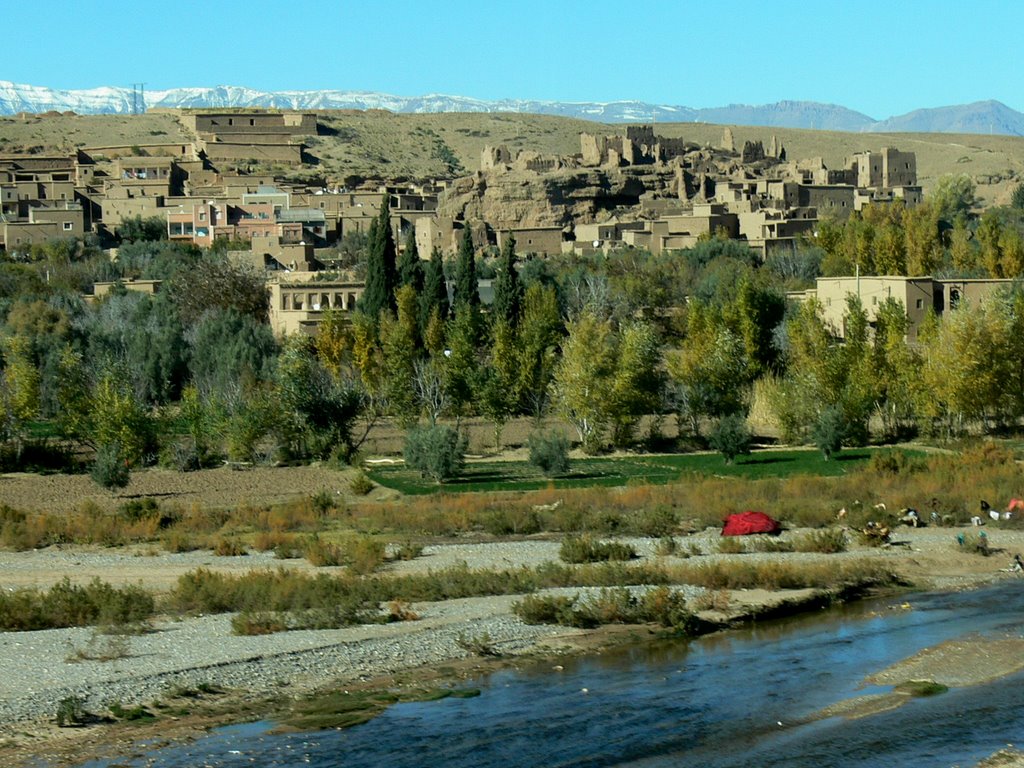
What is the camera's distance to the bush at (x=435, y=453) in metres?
31.8

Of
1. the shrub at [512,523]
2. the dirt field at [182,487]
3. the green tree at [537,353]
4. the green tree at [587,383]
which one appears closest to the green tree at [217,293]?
the green tree at [537,353]

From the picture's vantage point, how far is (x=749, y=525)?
2603 cm

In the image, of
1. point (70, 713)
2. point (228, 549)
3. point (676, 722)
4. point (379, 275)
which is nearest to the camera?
point (70, 713)

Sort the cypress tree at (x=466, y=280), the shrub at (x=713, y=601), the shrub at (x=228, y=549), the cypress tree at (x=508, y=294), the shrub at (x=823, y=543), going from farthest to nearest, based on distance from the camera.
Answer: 1. the cypress tree at (x=466, y=280)
2. the cypress tree at (x=508, y=294)
3. the shrub at (x=228, y=549)
4. the shrub at (x=823, y=543)
5. the shrub at (x=713, y=601)

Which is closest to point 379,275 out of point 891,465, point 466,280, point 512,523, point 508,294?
point 466,280

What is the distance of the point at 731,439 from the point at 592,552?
33.8ft

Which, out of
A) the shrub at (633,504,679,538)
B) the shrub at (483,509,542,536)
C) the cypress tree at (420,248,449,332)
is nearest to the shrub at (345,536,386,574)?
the shrub at (483,509,542,536)

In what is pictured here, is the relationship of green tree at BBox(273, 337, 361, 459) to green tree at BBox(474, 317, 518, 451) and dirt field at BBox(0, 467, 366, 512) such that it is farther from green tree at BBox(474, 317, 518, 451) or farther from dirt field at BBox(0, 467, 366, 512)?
green tree at BBox(474, 317, 518, 451)

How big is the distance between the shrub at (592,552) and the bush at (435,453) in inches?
305

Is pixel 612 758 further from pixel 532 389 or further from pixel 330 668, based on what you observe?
pixel 532 389

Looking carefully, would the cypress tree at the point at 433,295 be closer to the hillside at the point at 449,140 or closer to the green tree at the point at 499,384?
the green tree at the point at 499,384

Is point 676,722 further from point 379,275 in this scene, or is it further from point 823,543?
point 379,275

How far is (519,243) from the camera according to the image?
207 ft

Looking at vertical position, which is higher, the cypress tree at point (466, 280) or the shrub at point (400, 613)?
the cypress tree at point (466, 280)
